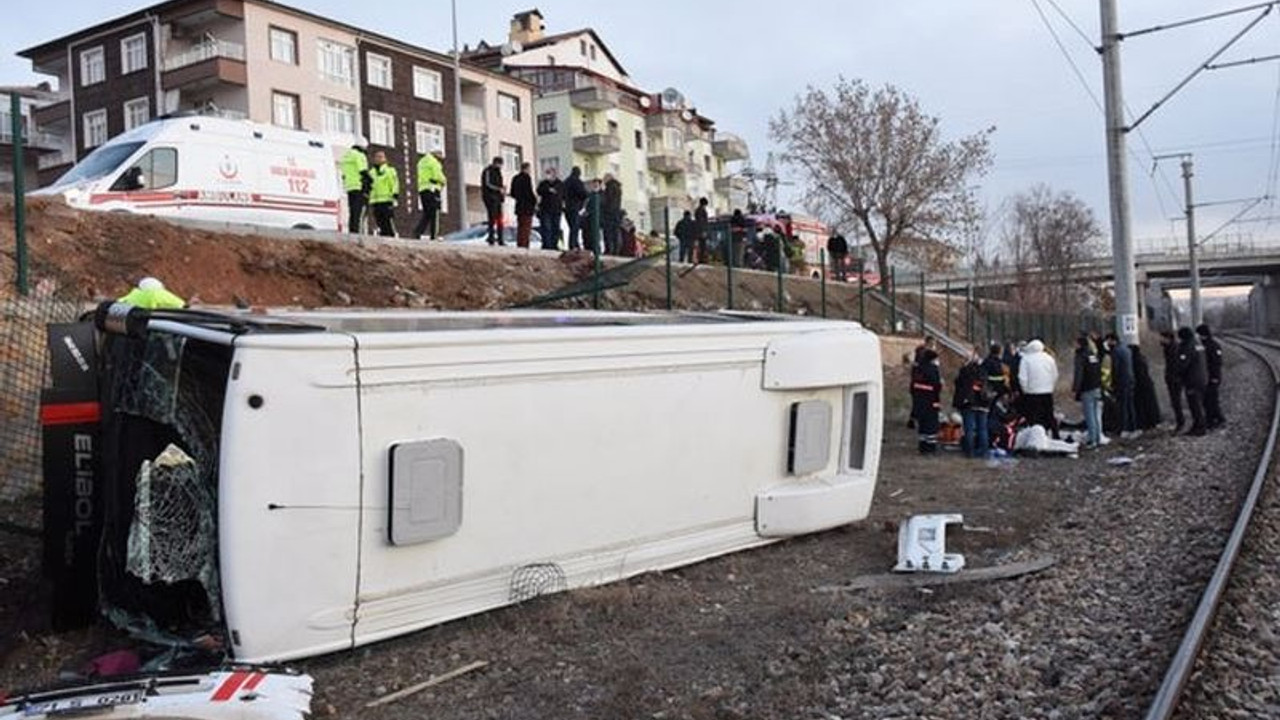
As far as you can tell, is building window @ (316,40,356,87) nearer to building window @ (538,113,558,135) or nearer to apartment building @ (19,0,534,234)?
apartment building @ (19,0,534,234)

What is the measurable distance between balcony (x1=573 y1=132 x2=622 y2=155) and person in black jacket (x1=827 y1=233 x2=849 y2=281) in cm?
4143

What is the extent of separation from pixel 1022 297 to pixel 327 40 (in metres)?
34.9

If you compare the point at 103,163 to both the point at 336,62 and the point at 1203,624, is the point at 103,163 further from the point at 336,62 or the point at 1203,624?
the point at 336,62

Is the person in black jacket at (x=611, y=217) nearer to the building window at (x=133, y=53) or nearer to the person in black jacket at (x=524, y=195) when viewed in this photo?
the person in black jacket at (x=524, y=195)

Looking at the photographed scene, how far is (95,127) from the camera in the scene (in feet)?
158

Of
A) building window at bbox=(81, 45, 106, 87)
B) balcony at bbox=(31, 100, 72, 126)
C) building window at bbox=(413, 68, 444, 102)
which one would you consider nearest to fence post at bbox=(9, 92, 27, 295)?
building window at bbox=(81, 45, 106, 87)

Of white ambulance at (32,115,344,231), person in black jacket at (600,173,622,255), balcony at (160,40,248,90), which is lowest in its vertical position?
person in black jacket at (600,173,622,255)

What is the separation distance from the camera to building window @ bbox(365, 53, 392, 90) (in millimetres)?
49562

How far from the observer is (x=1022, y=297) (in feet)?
168

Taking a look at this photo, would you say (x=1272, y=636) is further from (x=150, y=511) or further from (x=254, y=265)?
(x=254, y=265)

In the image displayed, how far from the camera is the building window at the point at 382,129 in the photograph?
49.6 metres

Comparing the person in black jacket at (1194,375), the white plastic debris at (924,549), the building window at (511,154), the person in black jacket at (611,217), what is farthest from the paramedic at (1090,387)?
the building window at (511,154)

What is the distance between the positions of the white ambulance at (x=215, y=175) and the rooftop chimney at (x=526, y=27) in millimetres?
58800

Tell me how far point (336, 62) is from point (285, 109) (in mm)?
3998
